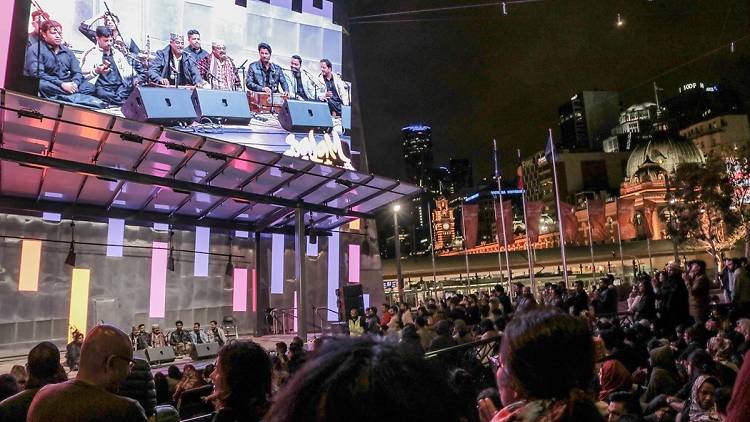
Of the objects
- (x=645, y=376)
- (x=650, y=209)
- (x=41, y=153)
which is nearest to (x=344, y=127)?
(x=41, y=153)

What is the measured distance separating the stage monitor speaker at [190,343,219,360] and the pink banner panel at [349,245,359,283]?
9.88 meters

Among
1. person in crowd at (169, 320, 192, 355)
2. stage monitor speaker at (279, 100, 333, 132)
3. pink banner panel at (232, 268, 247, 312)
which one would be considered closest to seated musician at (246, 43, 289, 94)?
stage monitor speaker at (279, 100, 333, 132)

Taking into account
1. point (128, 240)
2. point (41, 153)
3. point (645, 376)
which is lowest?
point (645, 376)

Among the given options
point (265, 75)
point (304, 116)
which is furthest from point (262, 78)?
point (304, 116)

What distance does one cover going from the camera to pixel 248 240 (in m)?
23.6

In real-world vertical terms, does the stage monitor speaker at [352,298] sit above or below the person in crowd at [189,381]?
above

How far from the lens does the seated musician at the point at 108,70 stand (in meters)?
19.9

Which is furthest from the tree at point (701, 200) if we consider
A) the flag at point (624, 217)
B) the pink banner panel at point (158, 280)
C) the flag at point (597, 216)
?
the pink banner panel at point (158, 280)

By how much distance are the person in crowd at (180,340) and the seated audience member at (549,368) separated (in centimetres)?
1824

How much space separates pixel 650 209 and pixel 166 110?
75.7 m

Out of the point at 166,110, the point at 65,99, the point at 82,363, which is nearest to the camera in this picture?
the point at 82,363

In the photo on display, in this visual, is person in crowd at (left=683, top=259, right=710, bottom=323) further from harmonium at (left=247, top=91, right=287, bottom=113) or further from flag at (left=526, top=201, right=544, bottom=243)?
flag at (left=526, top=201, right=544, bottom=243)

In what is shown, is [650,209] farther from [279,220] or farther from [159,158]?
[159,158]

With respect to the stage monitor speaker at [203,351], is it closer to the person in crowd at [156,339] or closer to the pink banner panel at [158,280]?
the person in crowd at [156,339]
